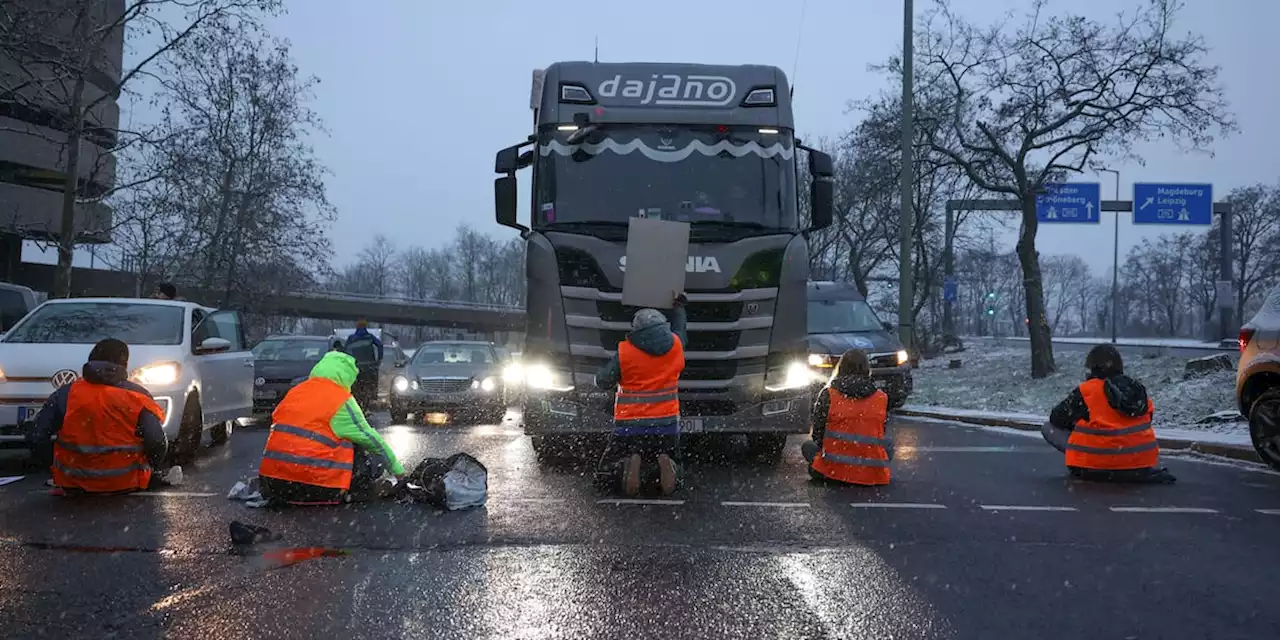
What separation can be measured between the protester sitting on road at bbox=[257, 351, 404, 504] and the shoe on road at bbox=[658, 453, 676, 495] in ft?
6.53

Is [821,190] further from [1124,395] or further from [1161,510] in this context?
[1161,510]

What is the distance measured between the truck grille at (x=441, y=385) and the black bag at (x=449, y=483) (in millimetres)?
8757

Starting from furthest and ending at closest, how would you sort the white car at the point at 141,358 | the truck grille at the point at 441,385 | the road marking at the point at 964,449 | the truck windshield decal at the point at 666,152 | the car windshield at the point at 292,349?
the car windshield at the point at 292,349, the truck grille at the point at 441,385, the road marking at the point at 964,449, the truck windshield decal at the point at 666,152, the white car at the point at 141,358

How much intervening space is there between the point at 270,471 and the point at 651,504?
278 cm

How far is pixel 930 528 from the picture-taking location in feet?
22.2

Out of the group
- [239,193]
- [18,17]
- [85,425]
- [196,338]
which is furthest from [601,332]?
[239,193]

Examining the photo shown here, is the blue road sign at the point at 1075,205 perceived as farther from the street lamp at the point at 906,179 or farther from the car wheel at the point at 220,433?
the car wheel at the point at 220,433

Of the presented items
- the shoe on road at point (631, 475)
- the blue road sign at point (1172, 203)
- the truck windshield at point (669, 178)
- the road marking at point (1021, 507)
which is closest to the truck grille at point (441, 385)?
the truck windshield at point (669, 178)

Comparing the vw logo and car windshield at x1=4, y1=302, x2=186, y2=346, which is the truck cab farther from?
the vw logo

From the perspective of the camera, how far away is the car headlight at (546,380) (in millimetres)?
8867

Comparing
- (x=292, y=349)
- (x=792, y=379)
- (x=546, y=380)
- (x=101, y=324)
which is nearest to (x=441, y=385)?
(x=292, y=349)

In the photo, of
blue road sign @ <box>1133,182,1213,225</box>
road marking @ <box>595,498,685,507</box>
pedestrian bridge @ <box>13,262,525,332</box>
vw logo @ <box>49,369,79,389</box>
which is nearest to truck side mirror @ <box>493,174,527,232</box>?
road marking @ <box>595,498,685,507</box>

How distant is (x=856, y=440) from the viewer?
27.9ft

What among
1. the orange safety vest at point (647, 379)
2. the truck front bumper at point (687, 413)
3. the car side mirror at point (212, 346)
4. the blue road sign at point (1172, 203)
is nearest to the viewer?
the orange safety vest at point (647, 379)
